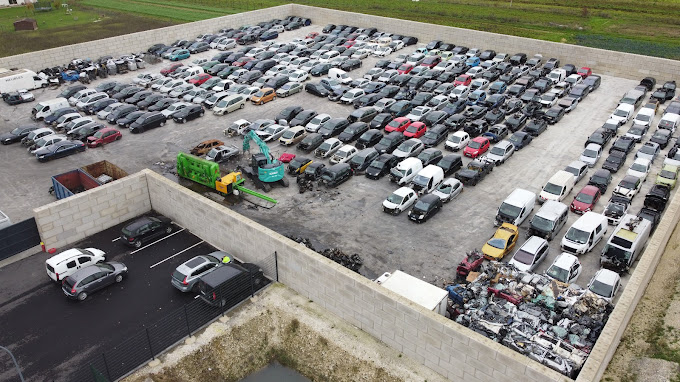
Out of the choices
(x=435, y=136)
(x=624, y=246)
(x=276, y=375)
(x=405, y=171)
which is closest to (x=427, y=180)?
(x=405, y=171)

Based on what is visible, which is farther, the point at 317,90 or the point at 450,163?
the point at 317,90

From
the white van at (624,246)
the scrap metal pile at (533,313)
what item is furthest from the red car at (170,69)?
the white van at (624,246)

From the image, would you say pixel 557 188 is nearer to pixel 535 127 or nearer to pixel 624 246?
pixel 624 246

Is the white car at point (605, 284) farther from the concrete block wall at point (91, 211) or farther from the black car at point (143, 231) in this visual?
the concrete block wall at point (91, 211)

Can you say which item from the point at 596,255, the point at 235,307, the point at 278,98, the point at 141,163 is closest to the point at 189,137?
the point at 141,163

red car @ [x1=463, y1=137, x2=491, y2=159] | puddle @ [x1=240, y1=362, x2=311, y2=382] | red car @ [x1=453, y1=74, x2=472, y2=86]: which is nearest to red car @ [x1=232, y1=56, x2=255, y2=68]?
red car @ [x1=453, y1=74, x2=472, y2=86]

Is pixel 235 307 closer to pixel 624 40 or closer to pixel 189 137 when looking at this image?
pixel 189 137
